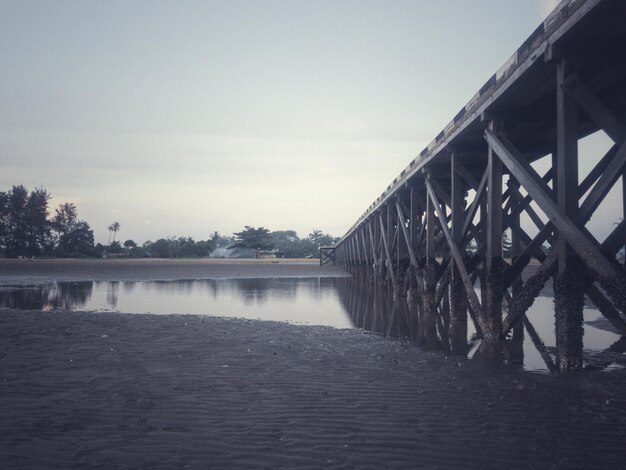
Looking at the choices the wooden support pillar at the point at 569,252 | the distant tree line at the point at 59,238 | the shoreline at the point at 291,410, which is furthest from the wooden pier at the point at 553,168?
the distant tree line at the point at 59,238

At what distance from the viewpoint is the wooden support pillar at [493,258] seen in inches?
263

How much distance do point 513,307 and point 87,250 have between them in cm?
7717

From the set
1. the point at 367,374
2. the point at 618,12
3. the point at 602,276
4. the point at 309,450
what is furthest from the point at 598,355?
the point at 309,450

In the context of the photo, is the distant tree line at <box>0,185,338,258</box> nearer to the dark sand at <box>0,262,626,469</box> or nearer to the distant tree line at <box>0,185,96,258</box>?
the distant tree line at <box>0,185,96,258</box>

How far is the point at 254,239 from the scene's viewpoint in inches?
3157

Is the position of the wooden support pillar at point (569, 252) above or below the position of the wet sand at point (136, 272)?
above

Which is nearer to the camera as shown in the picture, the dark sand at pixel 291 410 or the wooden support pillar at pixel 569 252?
the dark sand at pixel 291 410

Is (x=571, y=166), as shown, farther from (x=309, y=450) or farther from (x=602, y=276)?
(x=309, y=450)

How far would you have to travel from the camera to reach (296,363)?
550 centimetres

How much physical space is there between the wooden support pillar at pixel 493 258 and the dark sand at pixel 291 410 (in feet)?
4.10

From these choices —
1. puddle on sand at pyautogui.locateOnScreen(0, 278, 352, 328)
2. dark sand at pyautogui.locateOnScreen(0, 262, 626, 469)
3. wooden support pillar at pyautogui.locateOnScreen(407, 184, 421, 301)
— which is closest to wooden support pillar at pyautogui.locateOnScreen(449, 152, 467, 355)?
puddle on sand at pyautogui.locateOnScreen(0, 278, 352, 328)

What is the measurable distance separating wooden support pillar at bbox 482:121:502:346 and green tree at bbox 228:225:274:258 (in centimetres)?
7387

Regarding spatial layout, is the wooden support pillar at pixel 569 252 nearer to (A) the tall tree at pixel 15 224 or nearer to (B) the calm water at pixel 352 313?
(B) the calm water at pixel 352 313

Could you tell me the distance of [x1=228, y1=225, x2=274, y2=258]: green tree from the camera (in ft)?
262
